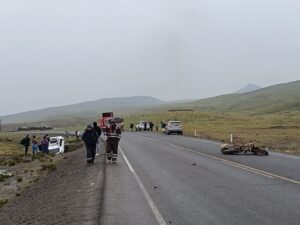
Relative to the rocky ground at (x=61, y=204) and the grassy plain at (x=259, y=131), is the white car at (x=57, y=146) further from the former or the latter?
the rocky ground at (x=61, y=204)

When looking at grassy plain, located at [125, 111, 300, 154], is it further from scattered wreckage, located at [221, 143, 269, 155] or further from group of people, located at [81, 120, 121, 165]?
group of people, located at [81, 120, 121, 165]

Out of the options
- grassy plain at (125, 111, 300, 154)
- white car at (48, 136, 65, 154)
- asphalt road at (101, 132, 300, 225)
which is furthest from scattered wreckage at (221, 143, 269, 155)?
white car at (48, 136, 65, 154)

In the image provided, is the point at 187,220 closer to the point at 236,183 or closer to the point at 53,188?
the point at 236,183

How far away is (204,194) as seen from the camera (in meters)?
12.8

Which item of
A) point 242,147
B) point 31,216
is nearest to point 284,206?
point 31,216

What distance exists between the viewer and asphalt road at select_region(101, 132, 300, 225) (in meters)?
→ 9.91

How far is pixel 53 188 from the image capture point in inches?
743

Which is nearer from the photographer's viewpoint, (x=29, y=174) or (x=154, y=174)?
(x=154, y=174)

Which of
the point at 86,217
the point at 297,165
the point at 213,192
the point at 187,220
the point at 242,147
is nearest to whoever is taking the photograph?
the point at 187,220

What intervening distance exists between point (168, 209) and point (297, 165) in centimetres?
1056

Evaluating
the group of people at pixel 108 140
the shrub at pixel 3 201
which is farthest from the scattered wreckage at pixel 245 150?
the shrub at pixel 3 201

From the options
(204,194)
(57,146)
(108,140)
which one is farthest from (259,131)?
(204,194)

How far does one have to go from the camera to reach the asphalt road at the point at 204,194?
9906 millimetres

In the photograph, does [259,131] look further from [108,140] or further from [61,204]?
[61,204]
